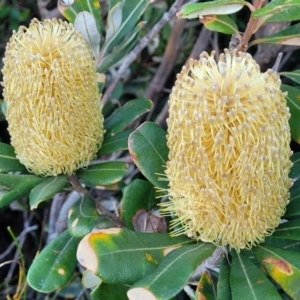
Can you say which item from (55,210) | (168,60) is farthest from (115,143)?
(168,60)

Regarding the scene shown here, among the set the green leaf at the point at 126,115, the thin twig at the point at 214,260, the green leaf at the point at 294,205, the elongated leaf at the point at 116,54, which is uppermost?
the elongated leaf at the point at 116,54

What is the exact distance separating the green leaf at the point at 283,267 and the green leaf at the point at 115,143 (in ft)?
1.25

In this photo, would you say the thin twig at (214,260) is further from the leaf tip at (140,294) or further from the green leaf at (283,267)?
the leaf tip at (140,294)

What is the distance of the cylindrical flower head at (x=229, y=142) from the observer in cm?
71

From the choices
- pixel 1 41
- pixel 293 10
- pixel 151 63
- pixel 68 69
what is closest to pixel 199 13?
pixel 293 10

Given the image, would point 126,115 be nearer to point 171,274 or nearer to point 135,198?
point 135,198

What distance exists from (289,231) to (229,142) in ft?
0.81

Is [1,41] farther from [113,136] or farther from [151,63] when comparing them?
[113,136]

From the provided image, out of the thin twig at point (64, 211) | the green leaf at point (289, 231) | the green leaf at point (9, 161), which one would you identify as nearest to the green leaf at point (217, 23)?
A: the green leaf at point (289, 231)

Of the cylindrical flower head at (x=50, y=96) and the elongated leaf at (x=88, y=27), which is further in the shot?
the elongated leaf at (x=88, y=27)

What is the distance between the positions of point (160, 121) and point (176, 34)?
1.07 ft

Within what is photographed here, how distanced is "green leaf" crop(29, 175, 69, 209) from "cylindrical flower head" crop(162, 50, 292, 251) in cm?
25

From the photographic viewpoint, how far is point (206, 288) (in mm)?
840

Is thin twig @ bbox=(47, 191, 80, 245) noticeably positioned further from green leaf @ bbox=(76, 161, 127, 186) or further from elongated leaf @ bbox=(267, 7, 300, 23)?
elongated leaf @ bbox=(267, 7, 300, 23)
